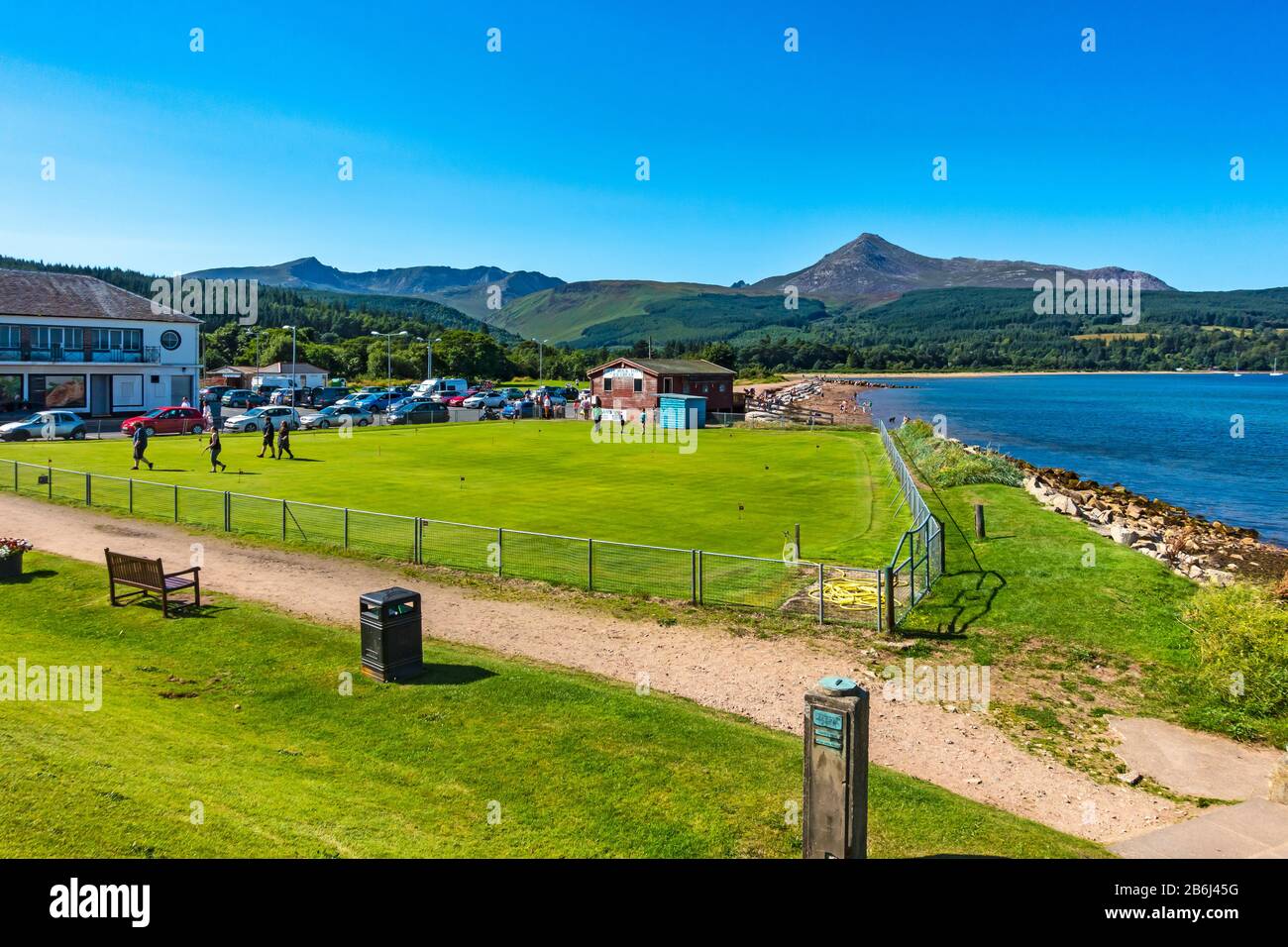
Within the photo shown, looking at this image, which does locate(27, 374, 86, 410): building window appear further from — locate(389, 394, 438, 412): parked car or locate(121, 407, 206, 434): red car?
locate(389, 394, 438, 412): parked car

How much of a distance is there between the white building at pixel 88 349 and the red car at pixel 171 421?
12486 mm

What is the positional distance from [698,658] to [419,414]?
57.7m

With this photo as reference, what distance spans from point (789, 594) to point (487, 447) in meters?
33.5

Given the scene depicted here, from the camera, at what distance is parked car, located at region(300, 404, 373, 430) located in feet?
205

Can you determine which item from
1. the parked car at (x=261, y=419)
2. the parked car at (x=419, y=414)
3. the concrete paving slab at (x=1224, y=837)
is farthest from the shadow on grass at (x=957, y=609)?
the parked car at (x=419, y=414)

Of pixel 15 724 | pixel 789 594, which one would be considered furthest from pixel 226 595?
pixel 789 594

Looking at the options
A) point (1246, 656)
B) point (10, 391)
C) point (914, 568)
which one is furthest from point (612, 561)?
point (10, 391)

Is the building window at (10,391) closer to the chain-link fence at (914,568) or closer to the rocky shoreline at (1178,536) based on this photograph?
the chain-link fence at (914,568)

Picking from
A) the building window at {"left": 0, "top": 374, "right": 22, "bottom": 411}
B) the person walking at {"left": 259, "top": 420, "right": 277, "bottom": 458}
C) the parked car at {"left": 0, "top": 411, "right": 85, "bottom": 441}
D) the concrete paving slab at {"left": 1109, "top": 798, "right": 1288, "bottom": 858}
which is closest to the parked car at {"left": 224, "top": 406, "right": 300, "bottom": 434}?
the parked car at {"left": 0, "top": 411, "right": 85, "bottom": 441}

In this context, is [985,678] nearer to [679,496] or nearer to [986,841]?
[986,841]

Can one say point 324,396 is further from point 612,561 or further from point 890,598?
point 890,598

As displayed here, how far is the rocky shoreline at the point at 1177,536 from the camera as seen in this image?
81.3 feet

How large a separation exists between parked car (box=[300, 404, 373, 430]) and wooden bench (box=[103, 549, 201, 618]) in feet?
150
